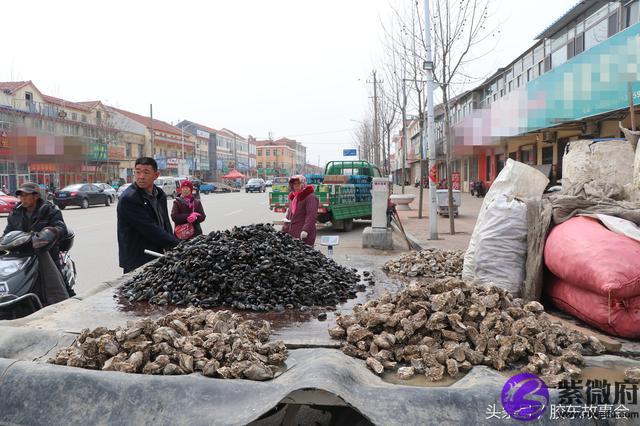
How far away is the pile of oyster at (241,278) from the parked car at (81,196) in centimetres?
2172

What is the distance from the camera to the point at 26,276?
398cm

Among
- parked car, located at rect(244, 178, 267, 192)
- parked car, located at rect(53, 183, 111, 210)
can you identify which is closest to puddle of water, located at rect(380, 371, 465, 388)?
parked car, located at rect(53, 183, 111, 210)

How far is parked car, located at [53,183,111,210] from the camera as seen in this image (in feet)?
75.2

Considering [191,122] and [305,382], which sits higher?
[191,122]

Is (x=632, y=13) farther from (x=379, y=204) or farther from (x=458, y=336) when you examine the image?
(x=458, y=336)

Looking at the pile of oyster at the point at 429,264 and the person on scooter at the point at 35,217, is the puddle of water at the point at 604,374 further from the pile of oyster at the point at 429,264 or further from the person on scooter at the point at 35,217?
the person on scooter at the point at 35,217

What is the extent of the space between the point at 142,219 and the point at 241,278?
4.14 feet

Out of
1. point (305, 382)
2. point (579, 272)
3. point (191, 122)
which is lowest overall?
point (305, 382)

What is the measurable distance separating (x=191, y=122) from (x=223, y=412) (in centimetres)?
7680

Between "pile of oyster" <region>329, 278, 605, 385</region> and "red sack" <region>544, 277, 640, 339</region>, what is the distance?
0.21m

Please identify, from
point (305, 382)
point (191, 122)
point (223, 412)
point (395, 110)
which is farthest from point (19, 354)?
point (191, 122)

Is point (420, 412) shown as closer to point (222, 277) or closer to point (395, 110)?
point (222, 277)

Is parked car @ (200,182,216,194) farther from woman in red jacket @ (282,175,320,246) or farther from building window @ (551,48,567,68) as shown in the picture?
woman in red jacket @ (282,175,320,246)

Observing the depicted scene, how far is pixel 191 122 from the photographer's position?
74500 mm
